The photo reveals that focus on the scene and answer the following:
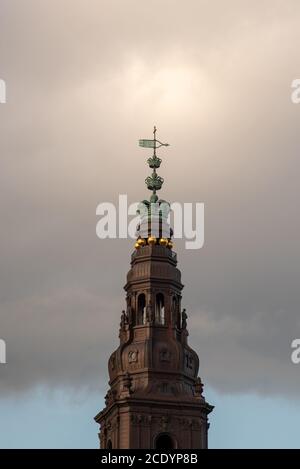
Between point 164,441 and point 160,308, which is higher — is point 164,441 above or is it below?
below

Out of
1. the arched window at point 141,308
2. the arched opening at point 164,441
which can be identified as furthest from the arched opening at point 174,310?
the arched opening at point 164,441

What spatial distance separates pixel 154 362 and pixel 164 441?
9.14m

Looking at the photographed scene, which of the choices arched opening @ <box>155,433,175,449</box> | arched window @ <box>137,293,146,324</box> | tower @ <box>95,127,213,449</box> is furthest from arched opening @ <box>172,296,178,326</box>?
arched opening @ <box>155,433,175,449</box>

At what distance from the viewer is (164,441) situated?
7264 inches

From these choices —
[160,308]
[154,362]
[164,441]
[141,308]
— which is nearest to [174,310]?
[160,308]

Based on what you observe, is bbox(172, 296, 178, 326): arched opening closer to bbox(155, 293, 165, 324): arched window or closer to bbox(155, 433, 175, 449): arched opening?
bbox(155, 293, 165, 324): arched window

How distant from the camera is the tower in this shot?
605ft

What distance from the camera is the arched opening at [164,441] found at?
604 feet

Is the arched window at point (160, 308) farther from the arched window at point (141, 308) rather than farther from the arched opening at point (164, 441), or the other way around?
the arched opening at point (164, 441)

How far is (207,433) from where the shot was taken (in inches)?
7411

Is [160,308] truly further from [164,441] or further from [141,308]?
[164,441]
